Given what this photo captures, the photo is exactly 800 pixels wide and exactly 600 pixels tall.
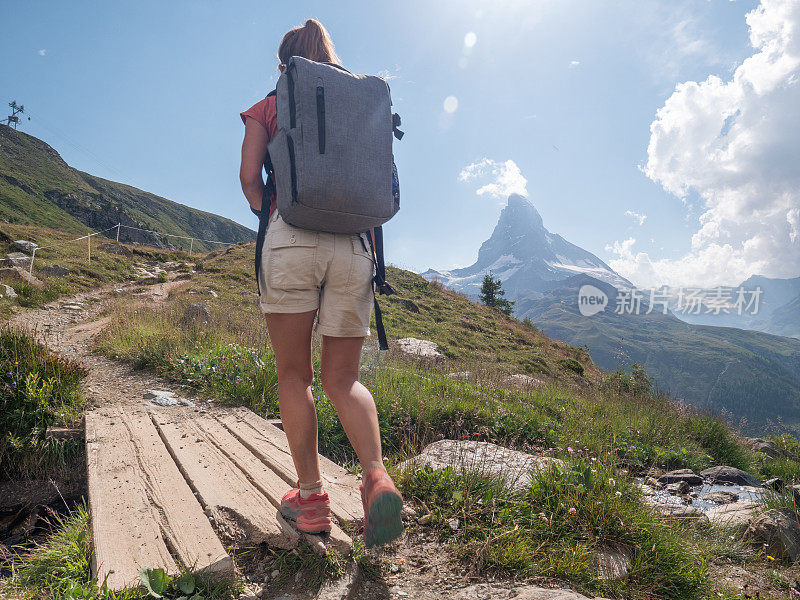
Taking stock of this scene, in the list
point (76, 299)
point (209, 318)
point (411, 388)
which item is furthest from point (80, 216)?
point (411, 388)

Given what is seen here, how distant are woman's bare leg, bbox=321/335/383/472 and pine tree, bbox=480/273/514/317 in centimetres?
3245

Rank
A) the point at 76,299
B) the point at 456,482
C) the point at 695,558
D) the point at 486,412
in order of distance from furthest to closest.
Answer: the point at 76,299, the point at 486,412, the point at 456,482, the point at 695,558

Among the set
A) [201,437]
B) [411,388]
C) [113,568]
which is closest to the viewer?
[113,568]

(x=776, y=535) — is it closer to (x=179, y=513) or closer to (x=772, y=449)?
(x=179, y=513)

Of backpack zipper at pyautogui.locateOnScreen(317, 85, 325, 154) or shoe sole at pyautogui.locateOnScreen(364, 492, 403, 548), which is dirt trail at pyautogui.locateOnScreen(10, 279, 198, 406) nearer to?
shoe sole at pyautogui.locateOnScreen(364, 492, 403, 548)

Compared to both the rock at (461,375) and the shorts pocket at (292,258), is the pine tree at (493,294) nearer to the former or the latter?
the rock at (461,375)

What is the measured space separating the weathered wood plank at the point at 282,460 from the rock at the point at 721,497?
352 cm

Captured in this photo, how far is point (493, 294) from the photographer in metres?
34.9

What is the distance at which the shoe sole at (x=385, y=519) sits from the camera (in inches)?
66.6

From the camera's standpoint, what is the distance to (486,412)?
4863 mm

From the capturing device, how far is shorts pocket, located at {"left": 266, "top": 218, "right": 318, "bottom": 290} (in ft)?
5.98

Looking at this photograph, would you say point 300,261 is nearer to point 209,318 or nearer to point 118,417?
point 118,417

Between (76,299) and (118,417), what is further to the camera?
(76,299)

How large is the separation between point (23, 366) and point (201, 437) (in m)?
1.92
